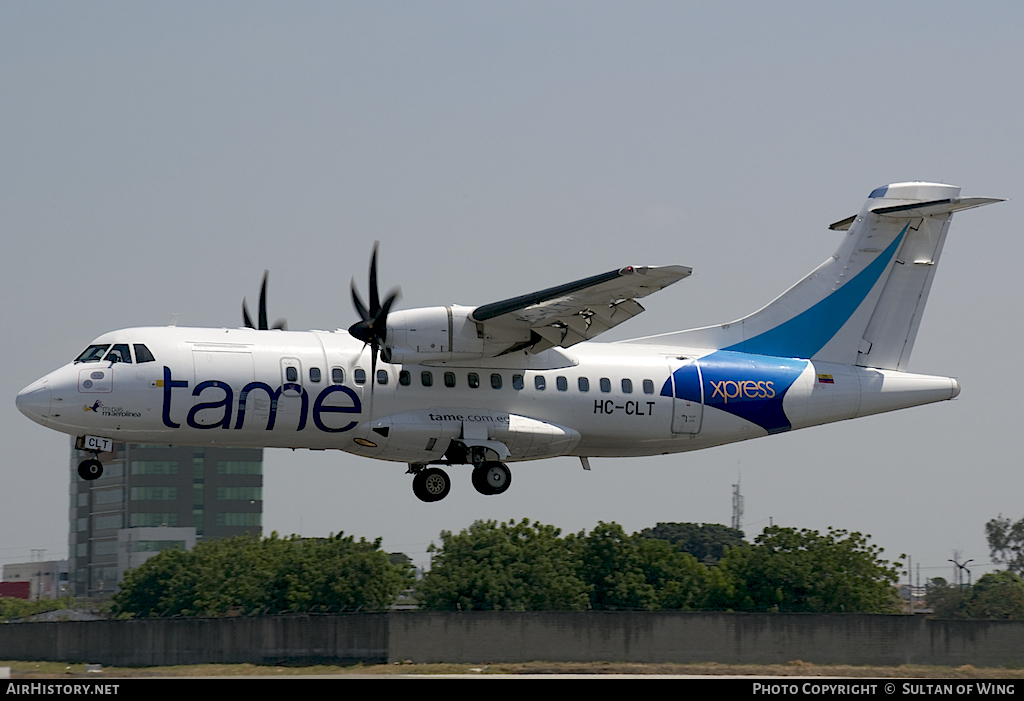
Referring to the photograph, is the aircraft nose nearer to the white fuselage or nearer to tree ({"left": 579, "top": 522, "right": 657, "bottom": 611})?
the white fuselage

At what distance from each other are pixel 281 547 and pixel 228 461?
51049 millimetres

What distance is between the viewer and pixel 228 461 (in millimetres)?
109875

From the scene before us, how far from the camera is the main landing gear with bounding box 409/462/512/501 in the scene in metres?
25.5

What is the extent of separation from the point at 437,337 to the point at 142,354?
551cm

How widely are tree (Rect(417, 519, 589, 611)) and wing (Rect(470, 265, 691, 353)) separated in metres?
26.5

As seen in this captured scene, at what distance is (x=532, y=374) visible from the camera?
1026 inches

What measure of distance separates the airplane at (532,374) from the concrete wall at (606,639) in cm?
1190

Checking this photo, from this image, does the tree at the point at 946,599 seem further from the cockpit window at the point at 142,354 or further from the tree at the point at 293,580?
the cockpit window at the point at 142,354

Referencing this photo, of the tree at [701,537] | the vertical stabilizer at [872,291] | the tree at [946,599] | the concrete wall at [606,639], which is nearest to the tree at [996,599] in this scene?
the tree at [946,599]

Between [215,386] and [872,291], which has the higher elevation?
[872,291]

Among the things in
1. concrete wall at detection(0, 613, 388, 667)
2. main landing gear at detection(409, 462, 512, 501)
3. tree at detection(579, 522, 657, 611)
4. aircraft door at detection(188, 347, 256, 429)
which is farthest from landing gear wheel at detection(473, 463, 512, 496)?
tree at detection(579, 522, 657, 611)

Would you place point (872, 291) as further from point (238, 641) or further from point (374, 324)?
point (238, 641)

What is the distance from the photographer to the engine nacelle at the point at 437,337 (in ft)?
79.3

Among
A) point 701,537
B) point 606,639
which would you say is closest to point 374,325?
point 606,639
